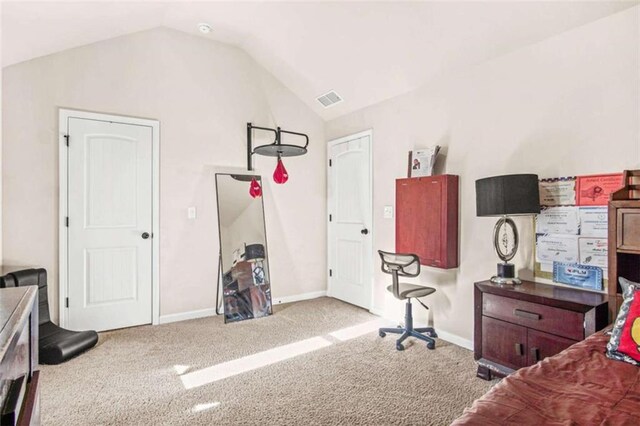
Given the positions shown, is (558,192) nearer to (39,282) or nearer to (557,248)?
(557,248)

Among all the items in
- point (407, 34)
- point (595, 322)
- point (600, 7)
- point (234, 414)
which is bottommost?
point (234, 414)

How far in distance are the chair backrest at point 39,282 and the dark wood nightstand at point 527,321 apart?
12.2 feet

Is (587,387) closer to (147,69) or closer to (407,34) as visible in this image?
(407,34)

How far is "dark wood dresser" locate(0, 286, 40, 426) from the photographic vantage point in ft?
3.26

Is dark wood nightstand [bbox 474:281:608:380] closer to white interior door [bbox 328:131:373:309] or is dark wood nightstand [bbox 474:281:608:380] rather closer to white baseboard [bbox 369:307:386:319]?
white baseboard [bbox 369:307:386:319]

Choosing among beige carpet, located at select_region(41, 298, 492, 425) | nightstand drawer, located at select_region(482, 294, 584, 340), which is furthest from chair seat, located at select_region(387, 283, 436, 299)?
nightstand drawer, located at select_region(482, 294, 584, 340)

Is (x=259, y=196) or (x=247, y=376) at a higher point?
(x=259, y=196)

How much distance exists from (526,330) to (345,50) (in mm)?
2994

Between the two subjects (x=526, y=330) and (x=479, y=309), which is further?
(x=479, y=309)

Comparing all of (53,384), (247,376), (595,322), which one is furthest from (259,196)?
(595,322)

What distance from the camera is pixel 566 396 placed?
1196mm

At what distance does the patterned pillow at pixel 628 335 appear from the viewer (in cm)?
150

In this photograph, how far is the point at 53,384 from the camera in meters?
2.56

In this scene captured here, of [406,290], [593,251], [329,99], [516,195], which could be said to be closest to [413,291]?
[406,290]
